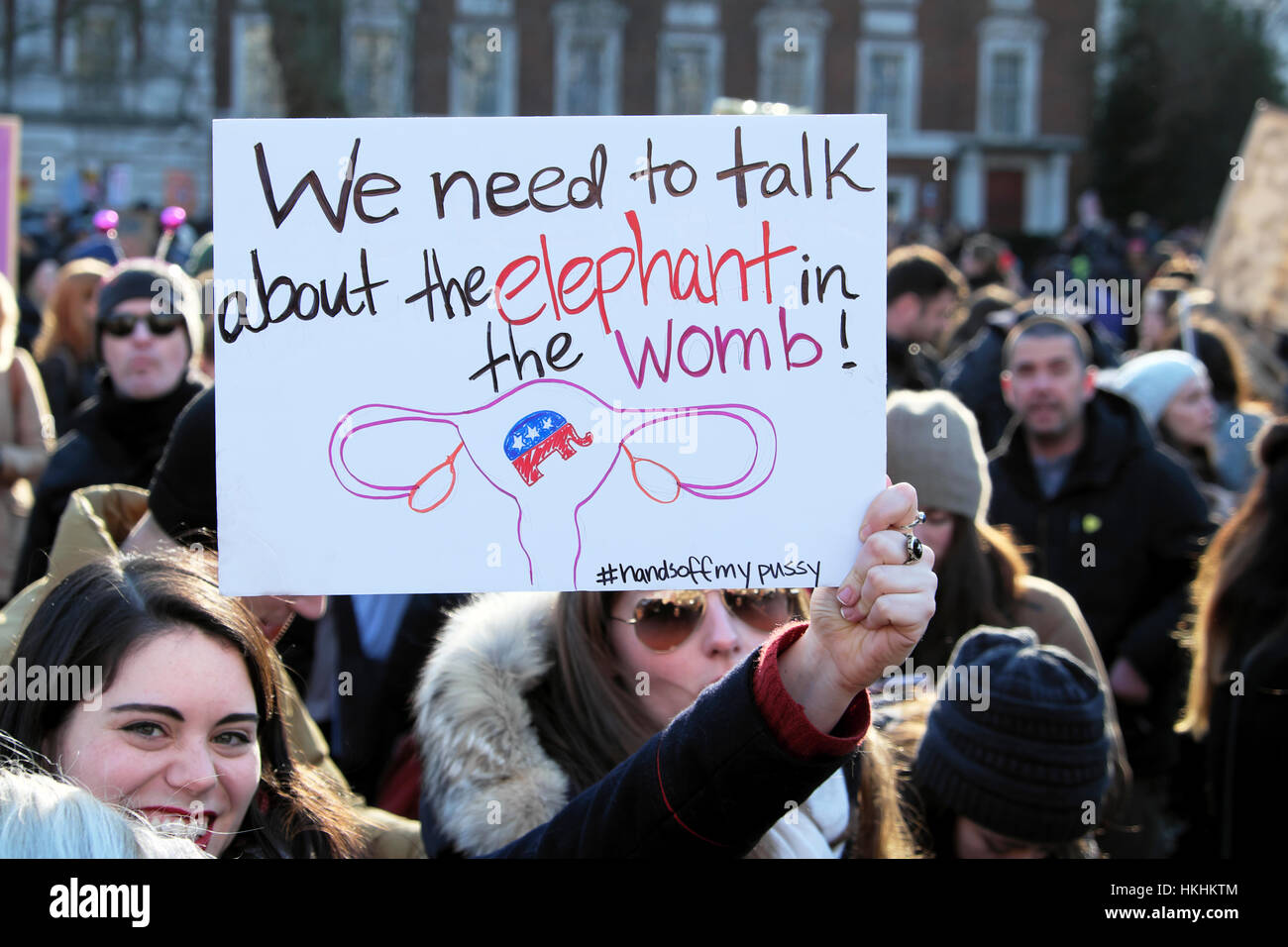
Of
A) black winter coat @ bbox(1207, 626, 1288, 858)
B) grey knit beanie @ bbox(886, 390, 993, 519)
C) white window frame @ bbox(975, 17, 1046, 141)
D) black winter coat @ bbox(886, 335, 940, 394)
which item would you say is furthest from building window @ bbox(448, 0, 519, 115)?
black winter coat @ bbox(1207, 626, 1288, 858)

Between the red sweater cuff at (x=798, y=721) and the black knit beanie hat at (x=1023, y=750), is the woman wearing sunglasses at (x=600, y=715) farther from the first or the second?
the black knit beanie hat at (x=1023, y=750)

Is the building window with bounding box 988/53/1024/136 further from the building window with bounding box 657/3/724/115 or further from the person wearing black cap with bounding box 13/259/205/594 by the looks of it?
the person wearing black cap with bounding box 13/259/205/594

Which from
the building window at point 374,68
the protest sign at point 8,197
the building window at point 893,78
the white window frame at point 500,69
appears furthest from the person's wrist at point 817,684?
the building window at point 893,78

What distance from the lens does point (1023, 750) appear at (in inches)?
84.7

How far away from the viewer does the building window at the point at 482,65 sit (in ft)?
105

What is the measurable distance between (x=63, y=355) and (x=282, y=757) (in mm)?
4210

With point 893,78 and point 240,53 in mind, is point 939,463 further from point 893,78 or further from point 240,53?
point 893,78

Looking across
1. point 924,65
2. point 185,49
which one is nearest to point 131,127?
point 185,49

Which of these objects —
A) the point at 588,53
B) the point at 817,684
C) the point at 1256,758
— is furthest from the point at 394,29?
the point at 817,684

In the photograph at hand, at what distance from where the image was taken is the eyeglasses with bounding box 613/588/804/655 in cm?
196

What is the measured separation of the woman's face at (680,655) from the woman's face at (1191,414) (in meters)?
3.34

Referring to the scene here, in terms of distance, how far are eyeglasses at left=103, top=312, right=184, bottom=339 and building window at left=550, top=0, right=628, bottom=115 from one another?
30.3m

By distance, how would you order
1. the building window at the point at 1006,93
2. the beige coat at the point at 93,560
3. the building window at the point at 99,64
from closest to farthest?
the beige coat at the point at 93,560
the building window at the point at 99,64
the building window at the point at 1006,93

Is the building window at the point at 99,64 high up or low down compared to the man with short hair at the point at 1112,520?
up
